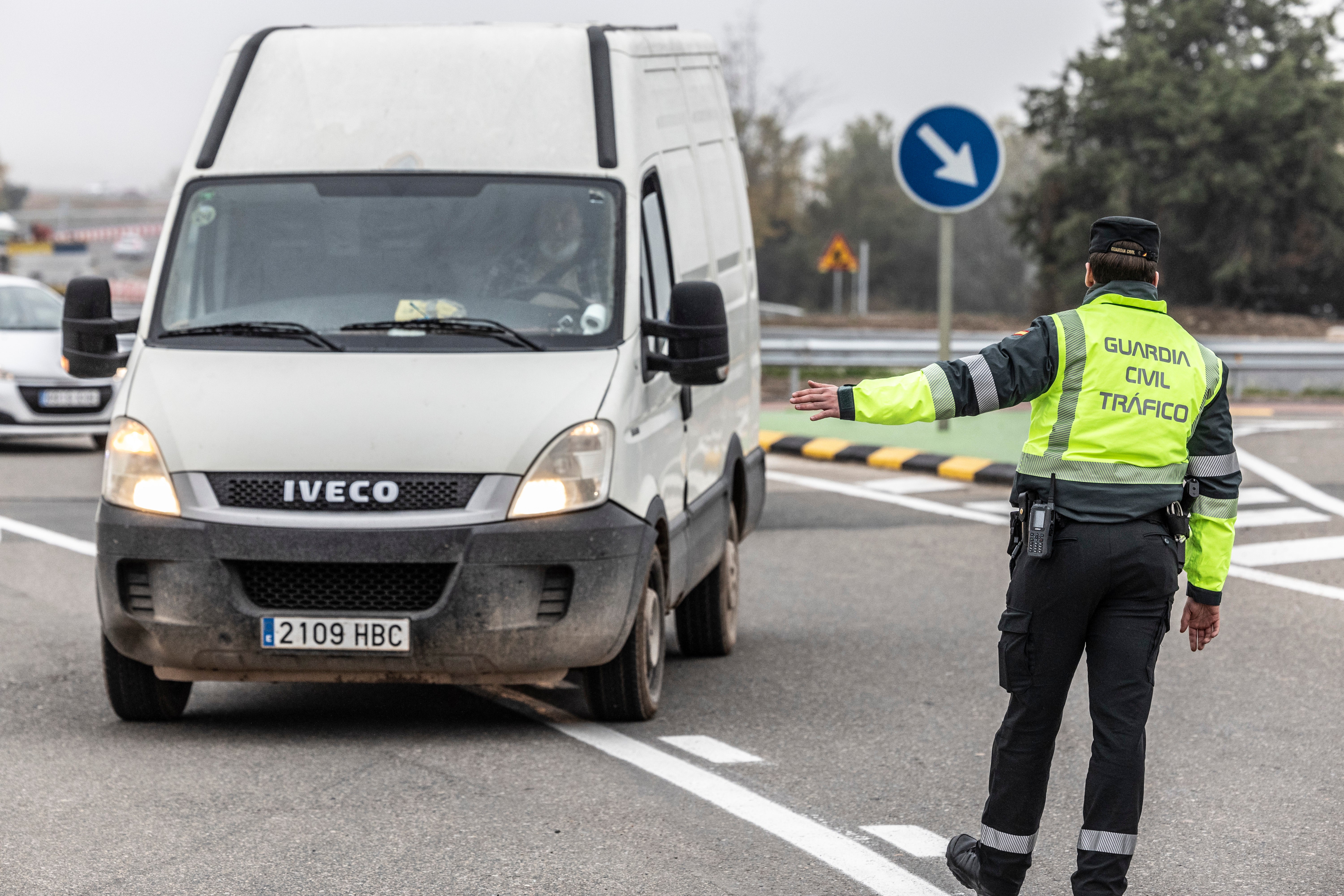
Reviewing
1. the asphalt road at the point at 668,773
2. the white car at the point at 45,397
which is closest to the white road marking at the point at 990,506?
the asphalt road at the point at 668,773

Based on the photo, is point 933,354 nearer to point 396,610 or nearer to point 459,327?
point 459,327

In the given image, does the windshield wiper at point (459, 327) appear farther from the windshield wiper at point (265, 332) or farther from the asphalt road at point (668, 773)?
the asphalt road at point (668, 773)

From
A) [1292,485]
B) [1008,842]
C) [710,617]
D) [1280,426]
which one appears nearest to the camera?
[1008,842]

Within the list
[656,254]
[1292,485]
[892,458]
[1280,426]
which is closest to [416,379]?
[656,254]

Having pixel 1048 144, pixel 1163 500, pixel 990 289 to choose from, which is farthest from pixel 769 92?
pixel 1163 500

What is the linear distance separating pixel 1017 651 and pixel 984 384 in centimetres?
65

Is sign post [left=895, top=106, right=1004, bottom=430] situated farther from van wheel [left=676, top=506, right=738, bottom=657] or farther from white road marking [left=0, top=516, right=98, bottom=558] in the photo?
van wheel [left=676, top=506, right=738, bottom=657]

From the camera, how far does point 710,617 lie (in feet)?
26.7

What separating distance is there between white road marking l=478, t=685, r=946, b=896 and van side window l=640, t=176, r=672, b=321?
5.06 ft

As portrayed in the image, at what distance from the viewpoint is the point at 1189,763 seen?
20.7 feet

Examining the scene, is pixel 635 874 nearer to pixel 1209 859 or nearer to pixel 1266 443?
pixel 1209 859

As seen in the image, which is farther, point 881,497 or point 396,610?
point 881,497

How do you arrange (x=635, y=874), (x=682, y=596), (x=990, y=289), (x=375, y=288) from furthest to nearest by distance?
1. (x=990, y=289)
2. (x=682, y=596)
3. (x=375, y=288)
4. (x=635, y=874)

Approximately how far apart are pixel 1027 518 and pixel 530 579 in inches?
87.5
